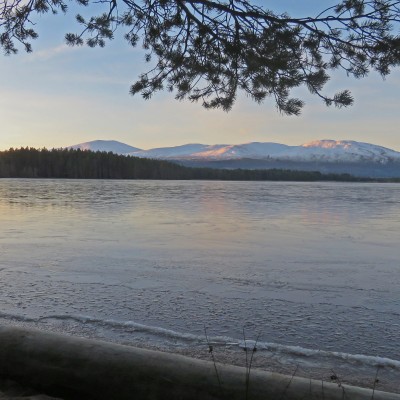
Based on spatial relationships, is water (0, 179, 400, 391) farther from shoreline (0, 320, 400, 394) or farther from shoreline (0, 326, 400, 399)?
shoreline (0, 326, 400, 399)

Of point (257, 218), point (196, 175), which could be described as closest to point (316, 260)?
point (257, 218)

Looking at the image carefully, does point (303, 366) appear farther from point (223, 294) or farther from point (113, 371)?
point (223, 294)

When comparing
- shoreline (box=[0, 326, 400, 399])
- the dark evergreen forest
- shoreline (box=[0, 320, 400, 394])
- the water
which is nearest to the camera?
shoreline (box=[0, 326, 400, 399])

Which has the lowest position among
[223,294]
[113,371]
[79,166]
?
[223,294]

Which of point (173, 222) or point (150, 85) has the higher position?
point (150, 85)

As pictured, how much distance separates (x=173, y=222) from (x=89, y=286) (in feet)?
34.3

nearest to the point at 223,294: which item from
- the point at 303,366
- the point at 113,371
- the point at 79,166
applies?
the point at 303,366

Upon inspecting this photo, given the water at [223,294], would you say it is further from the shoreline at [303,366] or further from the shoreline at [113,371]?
the shoreline at [113,371]

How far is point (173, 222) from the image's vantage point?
17.5m

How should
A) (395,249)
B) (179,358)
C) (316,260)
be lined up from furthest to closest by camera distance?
(395,249)
(316,260)
(179,358)

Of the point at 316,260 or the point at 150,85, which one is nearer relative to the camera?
the point at 150,85

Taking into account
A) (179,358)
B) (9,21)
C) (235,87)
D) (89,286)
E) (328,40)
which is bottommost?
(89,286)

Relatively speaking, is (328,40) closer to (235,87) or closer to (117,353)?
(235,87)

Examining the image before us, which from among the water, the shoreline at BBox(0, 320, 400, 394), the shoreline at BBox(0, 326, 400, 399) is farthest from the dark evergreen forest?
the shoreline at BBox(0, 326, 400, 399)
